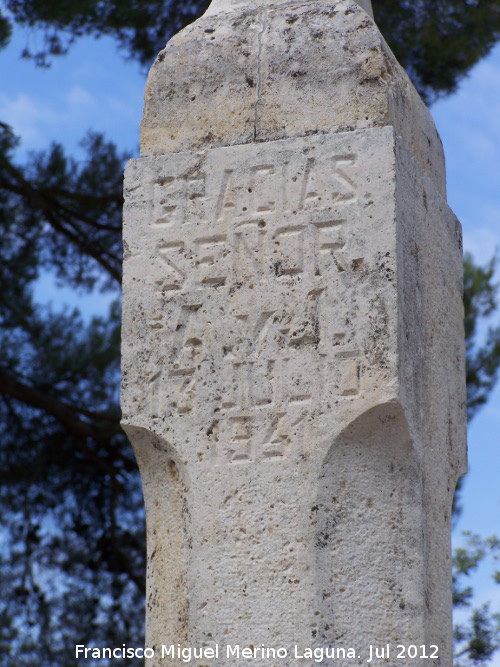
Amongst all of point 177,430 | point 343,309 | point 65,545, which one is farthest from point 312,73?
point 65,545

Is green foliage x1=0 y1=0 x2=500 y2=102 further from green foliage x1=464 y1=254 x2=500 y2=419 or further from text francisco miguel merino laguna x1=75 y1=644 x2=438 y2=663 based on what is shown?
text francisco miguel merino laguna x1=75 y1=644 x2=438 y2=663

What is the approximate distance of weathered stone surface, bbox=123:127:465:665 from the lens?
8.14 feet

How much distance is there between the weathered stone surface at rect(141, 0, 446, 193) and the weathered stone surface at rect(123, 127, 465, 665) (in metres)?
0.07

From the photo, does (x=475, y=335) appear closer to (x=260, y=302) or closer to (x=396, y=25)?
(x=396, y=25)

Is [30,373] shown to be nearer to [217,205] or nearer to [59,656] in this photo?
[59,656]

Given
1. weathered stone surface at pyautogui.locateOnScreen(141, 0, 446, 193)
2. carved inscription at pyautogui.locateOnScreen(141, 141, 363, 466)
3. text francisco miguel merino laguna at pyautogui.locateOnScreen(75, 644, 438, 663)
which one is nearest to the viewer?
text francisco miguel merino laguna at pyautogui.locateOnScreen(75, 644, 438, 663)

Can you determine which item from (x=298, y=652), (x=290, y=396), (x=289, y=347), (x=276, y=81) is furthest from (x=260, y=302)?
(x=298, y=652)

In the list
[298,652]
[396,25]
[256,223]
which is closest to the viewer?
[298,652]

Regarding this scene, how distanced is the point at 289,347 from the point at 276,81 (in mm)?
677

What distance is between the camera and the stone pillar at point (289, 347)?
2486 millimetres

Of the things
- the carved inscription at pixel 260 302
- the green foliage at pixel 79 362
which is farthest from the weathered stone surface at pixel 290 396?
the green foliage at pixel 79 362

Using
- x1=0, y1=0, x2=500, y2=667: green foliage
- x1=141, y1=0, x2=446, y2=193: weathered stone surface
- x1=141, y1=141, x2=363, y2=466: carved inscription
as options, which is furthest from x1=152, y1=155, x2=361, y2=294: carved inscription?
x1=0, y1=0, x2=500, y2=667: green foliage

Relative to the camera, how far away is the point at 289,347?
→ 257cm

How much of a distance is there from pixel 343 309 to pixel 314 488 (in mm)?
406
